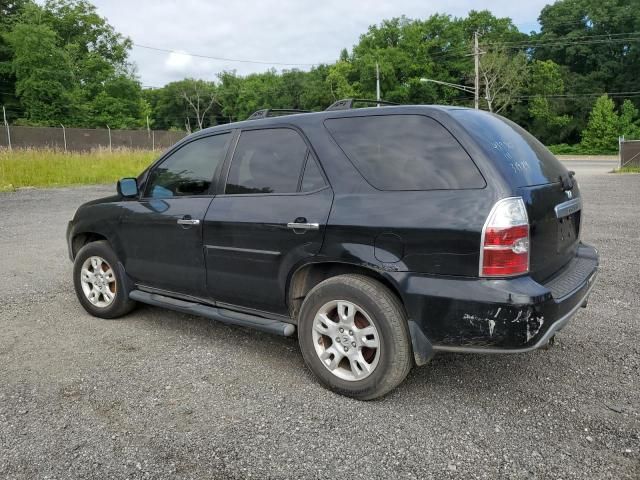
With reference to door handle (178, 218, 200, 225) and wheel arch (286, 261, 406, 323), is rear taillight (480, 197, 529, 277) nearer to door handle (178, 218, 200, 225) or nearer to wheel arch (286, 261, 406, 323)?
wheel arch (286, 261, 406, 323)

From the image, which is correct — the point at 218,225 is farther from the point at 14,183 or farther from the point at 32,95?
the point at 32,95

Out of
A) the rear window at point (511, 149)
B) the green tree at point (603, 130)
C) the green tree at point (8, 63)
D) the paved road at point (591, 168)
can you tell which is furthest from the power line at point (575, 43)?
the rear window at point (511, 149)

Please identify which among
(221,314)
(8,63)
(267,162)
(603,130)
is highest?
(8,63)

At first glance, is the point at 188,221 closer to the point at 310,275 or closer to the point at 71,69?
the point at 310,275

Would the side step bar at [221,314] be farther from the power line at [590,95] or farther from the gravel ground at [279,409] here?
the power line at [590,95]

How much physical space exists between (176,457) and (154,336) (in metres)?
1.79

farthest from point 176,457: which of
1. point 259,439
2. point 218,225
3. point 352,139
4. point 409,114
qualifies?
point 409,114

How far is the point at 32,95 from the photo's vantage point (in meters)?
42.1

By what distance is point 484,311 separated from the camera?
8.68 feet

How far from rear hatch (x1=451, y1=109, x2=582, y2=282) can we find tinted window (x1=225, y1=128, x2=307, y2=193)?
1.08 m

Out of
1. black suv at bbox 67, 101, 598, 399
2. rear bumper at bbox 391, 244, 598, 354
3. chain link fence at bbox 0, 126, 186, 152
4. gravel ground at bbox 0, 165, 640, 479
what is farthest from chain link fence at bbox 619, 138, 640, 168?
rear bumper at bbox 391, 244, 598, 354

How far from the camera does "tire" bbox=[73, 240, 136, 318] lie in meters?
4.45

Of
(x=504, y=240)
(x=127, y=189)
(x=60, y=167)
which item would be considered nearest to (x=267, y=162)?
(x=127, y=189)

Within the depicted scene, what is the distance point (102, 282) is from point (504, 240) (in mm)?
3506
